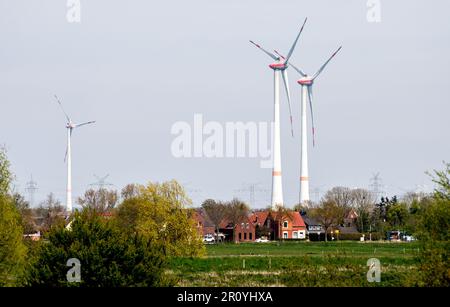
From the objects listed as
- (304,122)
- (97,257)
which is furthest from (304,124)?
(97,257)

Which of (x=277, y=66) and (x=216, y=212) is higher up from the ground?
(x=277, y=66)

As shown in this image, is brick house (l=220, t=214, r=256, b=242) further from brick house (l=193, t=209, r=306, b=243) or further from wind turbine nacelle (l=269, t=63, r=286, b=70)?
wind turbine nacelle (l=269, t=63, r=286, b=70)

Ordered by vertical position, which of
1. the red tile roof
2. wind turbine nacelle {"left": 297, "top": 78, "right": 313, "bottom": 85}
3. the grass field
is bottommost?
the grass field

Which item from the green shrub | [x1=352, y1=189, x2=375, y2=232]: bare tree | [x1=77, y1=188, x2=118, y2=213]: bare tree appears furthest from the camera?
[x1=352, y1=189, x2=375, y2=232]: bare tree

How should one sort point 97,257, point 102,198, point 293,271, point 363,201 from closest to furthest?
point 293,271, point 97,257, point 102,198, point 363,201

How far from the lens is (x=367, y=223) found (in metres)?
155

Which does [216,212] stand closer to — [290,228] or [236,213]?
[236,213]

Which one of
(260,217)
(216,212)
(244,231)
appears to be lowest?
(244,231)

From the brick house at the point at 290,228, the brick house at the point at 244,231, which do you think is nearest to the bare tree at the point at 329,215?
the brick house at the point at 290,228

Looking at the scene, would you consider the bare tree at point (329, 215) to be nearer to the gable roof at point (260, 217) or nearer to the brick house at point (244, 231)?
the brick house at point (244, 231)

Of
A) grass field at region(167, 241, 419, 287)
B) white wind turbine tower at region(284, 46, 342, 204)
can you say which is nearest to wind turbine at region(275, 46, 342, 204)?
white wind turbine tower at region(284, 46, 342, 204)

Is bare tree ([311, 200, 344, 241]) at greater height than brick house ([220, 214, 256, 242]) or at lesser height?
greater

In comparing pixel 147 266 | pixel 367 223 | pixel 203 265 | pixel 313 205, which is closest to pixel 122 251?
pixel 147 266
